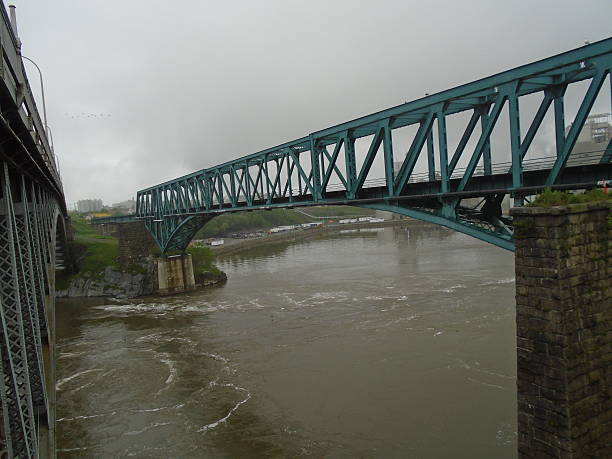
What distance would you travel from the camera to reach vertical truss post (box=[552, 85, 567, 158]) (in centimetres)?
1063

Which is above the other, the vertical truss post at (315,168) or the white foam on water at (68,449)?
the vertical truss post at (315,168)

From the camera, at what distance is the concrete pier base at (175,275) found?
41.4 meters

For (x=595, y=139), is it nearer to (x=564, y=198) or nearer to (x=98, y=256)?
(x=564, y=198)

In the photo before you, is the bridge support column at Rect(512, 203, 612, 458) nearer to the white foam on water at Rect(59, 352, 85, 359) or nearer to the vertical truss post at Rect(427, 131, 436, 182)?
the vertical truss post at Rect(427, 131, 436, 182)

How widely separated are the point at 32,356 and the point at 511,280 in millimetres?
31563

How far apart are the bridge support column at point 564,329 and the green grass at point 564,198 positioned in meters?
0.24

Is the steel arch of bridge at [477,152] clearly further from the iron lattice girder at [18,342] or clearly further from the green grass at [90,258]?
the green grass at [90,258]

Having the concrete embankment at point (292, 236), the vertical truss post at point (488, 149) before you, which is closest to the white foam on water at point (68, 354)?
the vertical truss post at point (488, 149)

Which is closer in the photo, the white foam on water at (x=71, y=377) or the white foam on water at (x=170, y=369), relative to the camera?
the white foam on water at (x=71, y=377)

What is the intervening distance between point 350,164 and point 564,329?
11341 mm

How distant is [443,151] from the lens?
1336 cm

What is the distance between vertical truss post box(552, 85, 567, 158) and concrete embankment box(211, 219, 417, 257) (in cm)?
6306

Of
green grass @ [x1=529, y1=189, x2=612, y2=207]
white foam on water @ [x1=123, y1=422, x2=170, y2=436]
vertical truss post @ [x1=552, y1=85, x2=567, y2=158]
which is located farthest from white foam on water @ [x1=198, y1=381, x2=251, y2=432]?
vertical truss post @ [x1=552, y1=85, x2=567, y2=158]

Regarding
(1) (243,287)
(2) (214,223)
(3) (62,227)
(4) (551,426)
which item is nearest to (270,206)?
(1) (243,287)
